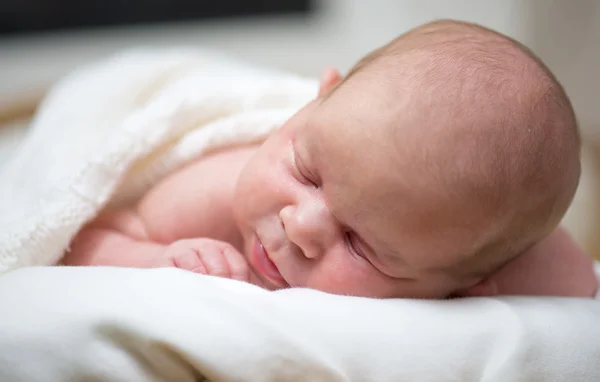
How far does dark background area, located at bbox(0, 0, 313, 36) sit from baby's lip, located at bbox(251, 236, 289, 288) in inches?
74.9

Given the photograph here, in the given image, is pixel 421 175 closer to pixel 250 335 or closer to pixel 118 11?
pixel 250 335

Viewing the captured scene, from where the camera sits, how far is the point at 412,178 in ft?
2.22

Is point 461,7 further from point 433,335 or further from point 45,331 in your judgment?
point 45,331

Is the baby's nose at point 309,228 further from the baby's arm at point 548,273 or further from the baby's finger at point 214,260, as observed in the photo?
the baby's arm at point 548,273

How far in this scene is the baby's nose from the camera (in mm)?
720

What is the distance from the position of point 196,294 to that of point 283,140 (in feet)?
0.90

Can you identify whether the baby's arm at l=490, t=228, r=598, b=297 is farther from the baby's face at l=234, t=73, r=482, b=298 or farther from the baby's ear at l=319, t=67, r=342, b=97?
the baby's ear at l=319, t=67, r=342, b=97

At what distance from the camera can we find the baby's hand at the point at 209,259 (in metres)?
0.79

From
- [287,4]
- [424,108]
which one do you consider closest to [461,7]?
[287,4]

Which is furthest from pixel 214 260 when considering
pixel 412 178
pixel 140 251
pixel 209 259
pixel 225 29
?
pixel 225 29

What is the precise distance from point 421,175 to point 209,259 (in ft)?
1.00

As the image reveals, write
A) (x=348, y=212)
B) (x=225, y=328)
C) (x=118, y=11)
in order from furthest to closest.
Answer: (x=118, y=11), (x=348, y=212), (x=225, y=328)

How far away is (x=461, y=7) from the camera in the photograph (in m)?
2.25

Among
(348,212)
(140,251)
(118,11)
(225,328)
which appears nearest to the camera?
(225,328)
